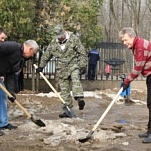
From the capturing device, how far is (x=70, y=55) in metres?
8.78

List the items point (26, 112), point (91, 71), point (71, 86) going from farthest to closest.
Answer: point (91, 71) < point (71, 86) < point (26, 112)

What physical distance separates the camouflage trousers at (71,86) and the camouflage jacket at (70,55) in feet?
0.40

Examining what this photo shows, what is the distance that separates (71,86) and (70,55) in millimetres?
782

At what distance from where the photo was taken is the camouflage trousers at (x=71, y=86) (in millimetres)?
8797

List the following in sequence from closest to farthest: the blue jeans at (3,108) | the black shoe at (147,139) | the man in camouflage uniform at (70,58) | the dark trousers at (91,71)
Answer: the black shoe at (147,139) < the blue jeans at (3,108) < the man in camouflage uniform at (70,58) < the dark trousers at (91,71)

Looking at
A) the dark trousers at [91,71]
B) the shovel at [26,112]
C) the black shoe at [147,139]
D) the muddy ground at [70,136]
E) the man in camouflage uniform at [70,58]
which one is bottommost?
the dark trousers at [91,71]

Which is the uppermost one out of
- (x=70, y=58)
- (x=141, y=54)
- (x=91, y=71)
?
(x=141, y=54)

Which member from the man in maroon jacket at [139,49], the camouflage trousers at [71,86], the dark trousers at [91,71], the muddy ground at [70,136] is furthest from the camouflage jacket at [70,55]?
the dark trousers at [91,71]

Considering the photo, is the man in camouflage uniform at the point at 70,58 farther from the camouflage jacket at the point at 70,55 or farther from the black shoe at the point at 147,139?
the black shoe at the point at 147,139

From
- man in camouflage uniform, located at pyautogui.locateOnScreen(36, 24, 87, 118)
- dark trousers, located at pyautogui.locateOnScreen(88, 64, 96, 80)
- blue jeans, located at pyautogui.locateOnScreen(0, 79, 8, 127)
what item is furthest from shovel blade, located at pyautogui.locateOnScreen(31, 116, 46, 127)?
dark trousers, located at pyautogui.locateOnScreen(88, 64, 96, 80)

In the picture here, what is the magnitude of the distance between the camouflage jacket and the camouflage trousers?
0.40 ft

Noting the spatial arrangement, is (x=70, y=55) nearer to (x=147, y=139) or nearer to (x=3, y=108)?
(x=3, y=108)

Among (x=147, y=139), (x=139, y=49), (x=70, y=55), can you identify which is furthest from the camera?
(x=70, y=55)

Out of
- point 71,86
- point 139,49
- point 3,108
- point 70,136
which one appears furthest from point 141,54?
point 71,86
